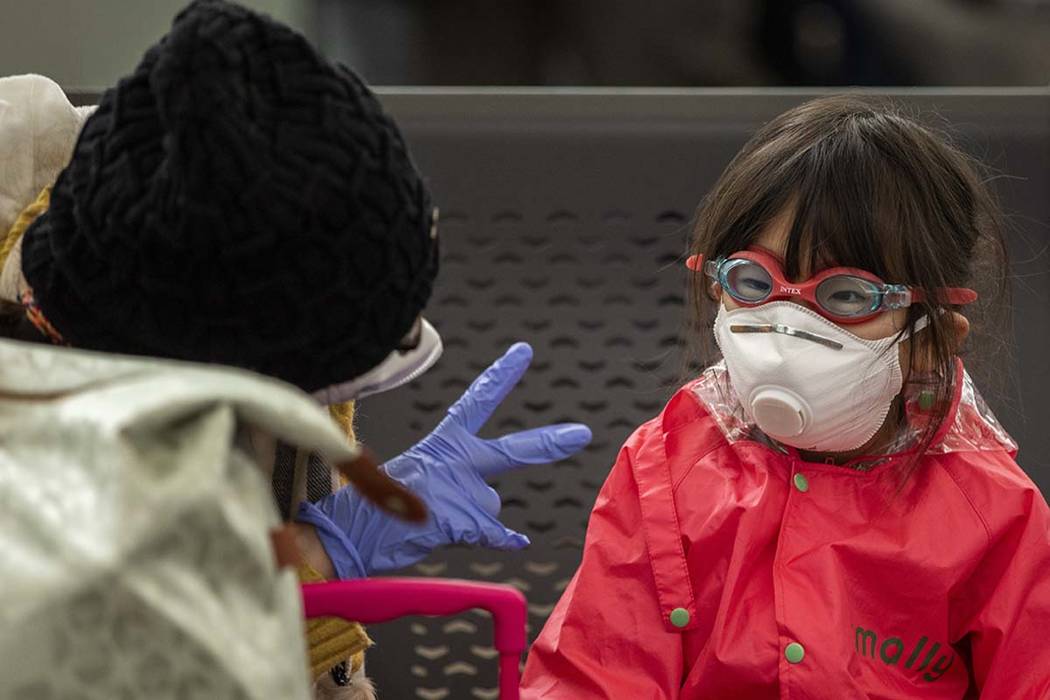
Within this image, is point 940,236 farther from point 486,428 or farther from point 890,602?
point 486,428

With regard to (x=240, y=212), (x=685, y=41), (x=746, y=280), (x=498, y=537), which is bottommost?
(x=685, y=41)

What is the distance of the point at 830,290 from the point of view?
A: 1177 mm

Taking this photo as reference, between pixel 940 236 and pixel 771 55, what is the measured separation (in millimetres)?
3284

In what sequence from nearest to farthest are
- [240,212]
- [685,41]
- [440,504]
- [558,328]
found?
[240,212]
[440,504]
[558,328]
[685,41]

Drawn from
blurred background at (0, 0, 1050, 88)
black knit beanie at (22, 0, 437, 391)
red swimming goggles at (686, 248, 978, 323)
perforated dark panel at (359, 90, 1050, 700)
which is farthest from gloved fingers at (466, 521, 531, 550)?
blurred background at (0, 0, 1050, 88)

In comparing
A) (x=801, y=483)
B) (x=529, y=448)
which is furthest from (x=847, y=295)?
(x=529, y=448)

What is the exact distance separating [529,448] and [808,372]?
26 cm

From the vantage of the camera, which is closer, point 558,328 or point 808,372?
point 808,372

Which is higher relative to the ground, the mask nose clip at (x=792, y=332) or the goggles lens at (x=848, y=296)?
the goggles lens at (x=848, y=296)

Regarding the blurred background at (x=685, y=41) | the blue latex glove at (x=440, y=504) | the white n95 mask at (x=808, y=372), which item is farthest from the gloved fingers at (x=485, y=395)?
the blurred background at (x=685, y=41)

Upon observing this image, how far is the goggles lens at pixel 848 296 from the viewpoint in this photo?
1.17 meters

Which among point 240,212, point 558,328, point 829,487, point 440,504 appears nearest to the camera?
point 240,212

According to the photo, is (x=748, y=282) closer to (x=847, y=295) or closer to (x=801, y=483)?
(x=847, y=295)

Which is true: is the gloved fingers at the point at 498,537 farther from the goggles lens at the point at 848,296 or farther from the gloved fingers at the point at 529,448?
the goggles lens at the point at 848,296
